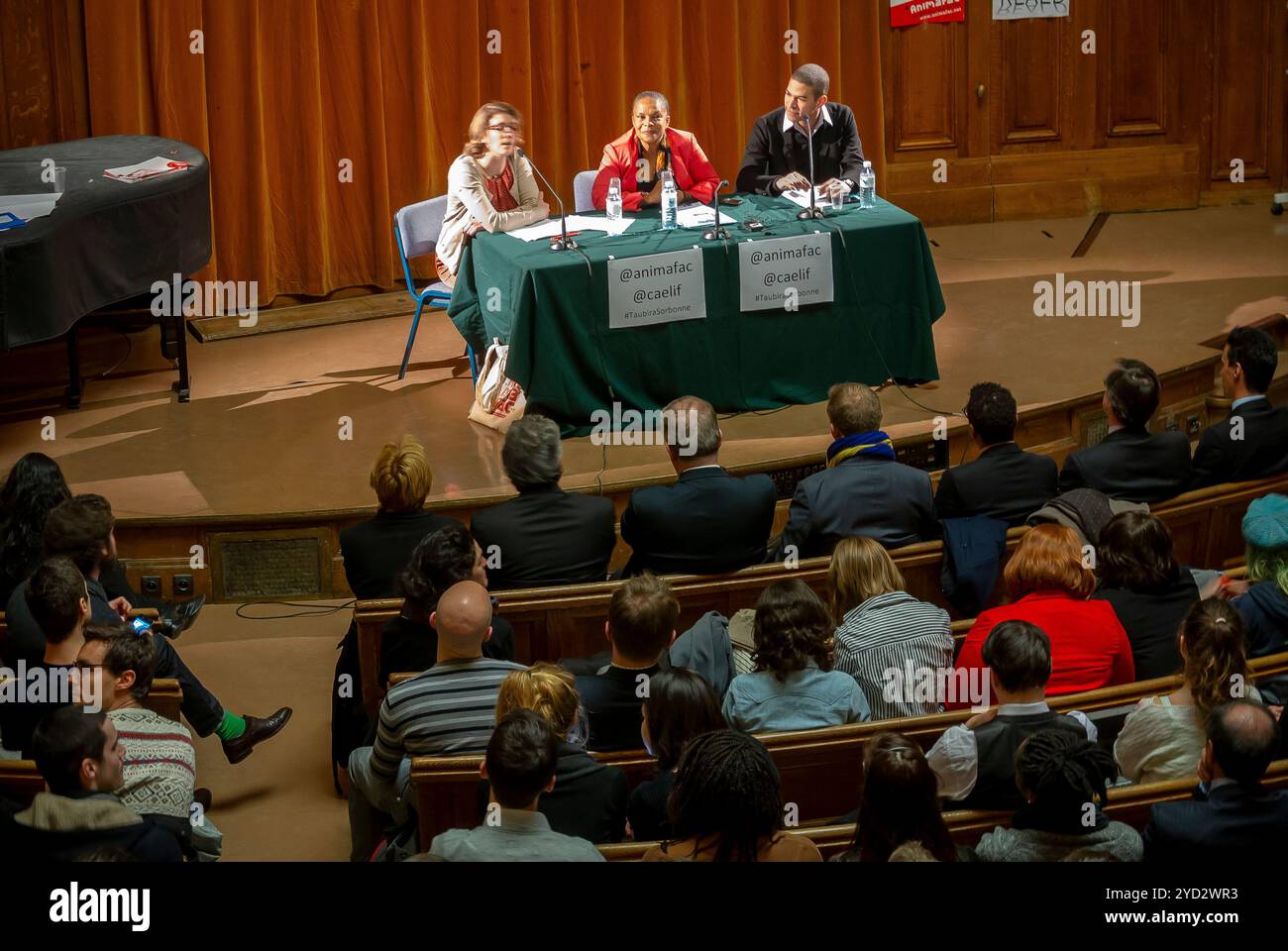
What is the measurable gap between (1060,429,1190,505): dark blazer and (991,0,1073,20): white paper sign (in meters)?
5.30

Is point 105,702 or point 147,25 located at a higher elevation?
point 147,25

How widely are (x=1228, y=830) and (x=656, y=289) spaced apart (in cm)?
359

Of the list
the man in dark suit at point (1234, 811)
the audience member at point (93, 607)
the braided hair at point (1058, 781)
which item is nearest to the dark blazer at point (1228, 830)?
the man in dark suit at point (1234, 811)

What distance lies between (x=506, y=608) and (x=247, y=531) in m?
1.76

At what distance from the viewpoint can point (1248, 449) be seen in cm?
464

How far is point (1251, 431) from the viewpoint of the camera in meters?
4.65

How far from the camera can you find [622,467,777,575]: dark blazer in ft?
13.8

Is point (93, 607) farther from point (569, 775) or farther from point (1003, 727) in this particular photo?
point (1003, 727)

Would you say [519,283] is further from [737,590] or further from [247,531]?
[737,590]

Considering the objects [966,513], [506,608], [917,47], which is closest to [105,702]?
[506,608]

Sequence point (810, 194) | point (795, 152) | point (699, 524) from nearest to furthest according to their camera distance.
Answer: point (699, 524) → point (810, 194) → point (795, 152)

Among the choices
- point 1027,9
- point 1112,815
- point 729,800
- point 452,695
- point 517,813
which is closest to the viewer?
point 729,800

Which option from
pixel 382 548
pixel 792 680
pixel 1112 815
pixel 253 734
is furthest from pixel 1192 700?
pixel 253 734

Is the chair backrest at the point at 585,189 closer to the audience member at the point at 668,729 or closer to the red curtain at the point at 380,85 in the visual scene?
the red curtain at the point at 380,85
